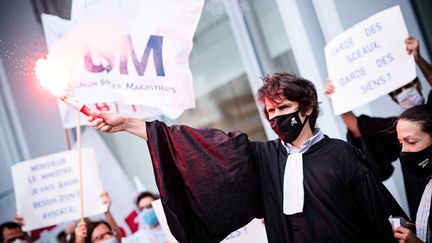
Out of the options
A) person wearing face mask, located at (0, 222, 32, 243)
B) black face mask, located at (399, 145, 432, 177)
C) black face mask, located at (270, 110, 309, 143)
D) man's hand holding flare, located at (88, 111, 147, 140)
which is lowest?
black face mask, located at (399, 145, 432, 177)

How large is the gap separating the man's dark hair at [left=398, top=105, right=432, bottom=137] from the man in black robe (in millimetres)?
387

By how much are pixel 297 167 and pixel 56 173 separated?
7.73ft

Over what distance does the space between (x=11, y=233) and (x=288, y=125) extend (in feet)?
9.05

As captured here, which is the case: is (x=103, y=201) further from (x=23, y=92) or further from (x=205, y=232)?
(x=23, y=92)

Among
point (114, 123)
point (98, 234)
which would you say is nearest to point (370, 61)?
point (114, 123)

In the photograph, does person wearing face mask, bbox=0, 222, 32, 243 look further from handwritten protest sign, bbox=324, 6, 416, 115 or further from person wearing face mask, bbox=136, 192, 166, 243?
handwritten protest sign, bbox=324, 6, 416, 115

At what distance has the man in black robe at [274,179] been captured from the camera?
73.2 inches

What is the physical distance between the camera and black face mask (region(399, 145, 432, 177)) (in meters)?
1.93

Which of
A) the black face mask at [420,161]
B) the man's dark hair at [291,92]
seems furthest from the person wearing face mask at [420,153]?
the man's dark hair at [291,92]

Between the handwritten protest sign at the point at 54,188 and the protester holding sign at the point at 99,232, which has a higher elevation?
→ the handwritten protest sign at the point at 54,188

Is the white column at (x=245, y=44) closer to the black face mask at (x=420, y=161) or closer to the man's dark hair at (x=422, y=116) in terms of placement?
the man's dark hair at (x=422, y=116)

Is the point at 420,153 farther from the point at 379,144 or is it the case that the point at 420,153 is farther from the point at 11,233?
the point at 11,233

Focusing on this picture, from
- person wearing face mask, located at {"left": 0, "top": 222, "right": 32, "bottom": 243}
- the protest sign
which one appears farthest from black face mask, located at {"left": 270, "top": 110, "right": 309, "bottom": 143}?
the protest sign

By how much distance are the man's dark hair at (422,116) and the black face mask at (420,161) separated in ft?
0.35
